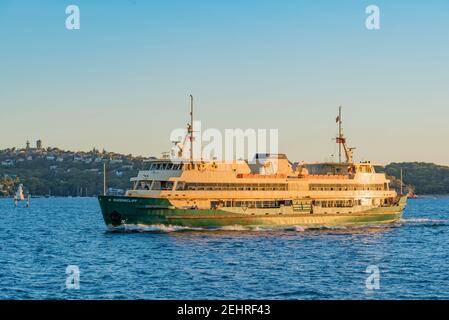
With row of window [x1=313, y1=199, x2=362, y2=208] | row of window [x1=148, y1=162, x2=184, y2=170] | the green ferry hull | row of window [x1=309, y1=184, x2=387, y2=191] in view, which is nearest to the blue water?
the green ferry hull

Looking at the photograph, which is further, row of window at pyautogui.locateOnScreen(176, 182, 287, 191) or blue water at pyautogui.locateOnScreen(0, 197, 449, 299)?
row of window at pyautogui.locateOnScreen(176, 182, 287, 191)

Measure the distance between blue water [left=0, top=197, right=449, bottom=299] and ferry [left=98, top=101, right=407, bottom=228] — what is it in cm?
141

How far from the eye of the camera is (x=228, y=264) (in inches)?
1599

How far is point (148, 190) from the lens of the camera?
57.5m

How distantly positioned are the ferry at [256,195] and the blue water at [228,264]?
1406 millimetres

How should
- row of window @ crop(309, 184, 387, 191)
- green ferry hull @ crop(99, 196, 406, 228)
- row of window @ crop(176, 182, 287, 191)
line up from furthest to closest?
row of window @ crop(309, 184, 387, 191), row of window @ crop(176, 182, 287, 191), green ferry hull @ crop(99, 196, 406, 228)

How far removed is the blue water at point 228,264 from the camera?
1272 inches

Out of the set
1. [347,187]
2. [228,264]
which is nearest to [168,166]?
[347,187]

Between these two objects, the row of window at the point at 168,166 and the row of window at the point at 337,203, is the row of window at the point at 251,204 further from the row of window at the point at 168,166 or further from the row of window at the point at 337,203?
the row of window at the point at 168,166

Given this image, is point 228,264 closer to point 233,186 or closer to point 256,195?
point 233,186

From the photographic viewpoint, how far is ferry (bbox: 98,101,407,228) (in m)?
56.7

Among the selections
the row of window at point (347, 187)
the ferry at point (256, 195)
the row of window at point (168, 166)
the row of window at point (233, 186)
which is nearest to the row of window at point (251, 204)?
the ferry at point (256, 195)

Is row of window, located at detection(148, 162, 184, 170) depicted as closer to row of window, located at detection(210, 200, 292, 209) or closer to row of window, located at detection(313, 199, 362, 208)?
row of window, located at detection(210, 200, 292, 209)
